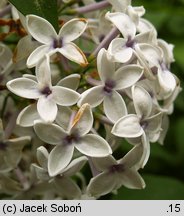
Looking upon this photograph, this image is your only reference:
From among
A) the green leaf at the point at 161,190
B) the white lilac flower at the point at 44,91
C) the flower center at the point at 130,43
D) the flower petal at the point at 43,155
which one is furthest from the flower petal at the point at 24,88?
the green leaf at the point at 161,190

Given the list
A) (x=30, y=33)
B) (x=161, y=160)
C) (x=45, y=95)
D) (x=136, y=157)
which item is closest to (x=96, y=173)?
(x=136, y=157)

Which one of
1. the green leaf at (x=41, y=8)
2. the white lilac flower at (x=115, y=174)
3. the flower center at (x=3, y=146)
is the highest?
the green leaf at (x=41, y=8)

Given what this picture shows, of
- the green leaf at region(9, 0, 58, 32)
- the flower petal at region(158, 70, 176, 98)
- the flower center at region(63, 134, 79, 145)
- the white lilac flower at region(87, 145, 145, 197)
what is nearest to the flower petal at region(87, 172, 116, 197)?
the white lilac flower at region(87, 145, 145, 197)

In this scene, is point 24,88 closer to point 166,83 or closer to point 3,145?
point 3,145

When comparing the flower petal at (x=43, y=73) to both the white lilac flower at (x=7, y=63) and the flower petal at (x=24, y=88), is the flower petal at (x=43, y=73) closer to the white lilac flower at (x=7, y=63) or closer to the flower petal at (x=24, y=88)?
the flower petal at (x=24, y=88)

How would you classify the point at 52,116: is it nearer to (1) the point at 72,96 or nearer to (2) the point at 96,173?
(1) the point at 72,96
